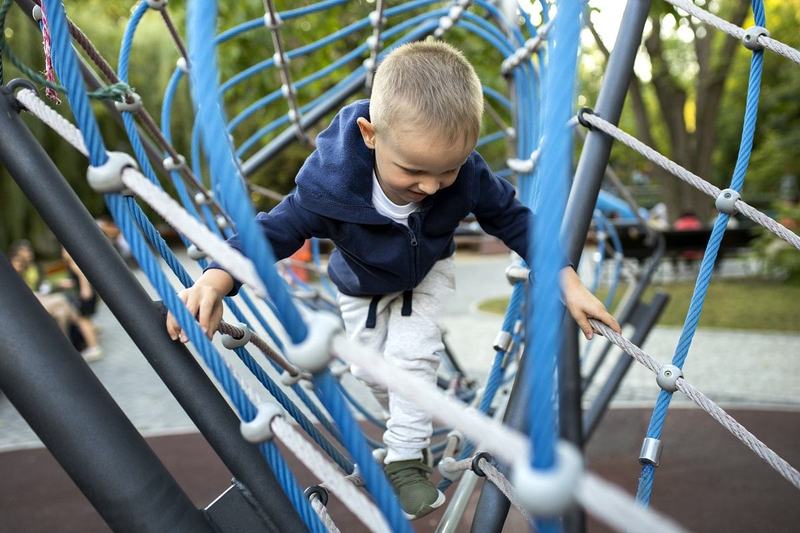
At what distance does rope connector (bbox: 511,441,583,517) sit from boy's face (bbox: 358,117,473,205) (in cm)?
61

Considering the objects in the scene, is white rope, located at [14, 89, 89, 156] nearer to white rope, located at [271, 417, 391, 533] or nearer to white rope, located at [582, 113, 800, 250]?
white rope, located at [271, 417, 391, 533]

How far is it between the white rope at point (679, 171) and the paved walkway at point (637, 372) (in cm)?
246

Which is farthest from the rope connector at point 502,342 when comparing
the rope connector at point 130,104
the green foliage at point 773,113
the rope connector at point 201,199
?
the green foliage at point 773,113

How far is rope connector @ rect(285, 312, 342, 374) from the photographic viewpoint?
28.6 inches

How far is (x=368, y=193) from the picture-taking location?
4.27ft

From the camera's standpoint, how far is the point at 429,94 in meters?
1.09

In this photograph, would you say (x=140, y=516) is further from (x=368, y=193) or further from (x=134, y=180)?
(x=368, y=193)

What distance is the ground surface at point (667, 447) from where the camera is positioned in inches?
96.0

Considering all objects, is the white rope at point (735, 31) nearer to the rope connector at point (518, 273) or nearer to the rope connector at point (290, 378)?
the rope connector at point (518, 273)

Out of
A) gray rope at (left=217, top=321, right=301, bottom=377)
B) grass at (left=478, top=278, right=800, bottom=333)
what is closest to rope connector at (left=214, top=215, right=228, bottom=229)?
gray rope at (left=217, top=321, right=301, bottom=377)

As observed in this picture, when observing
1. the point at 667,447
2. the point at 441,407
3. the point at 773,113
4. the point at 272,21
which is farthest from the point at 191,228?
the point at 773,113

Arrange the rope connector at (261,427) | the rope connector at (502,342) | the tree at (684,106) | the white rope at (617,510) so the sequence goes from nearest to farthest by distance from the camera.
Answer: the white rope at (617,510) → the rope connector at (261,427) → the rope connector at (502,342) → the tree at (684,106)

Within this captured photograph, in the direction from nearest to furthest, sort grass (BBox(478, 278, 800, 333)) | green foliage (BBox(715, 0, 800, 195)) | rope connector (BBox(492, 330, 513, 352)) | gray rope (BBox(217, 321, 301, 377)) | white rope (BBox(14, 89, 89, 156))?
white rope (BBox(14, 89, 89, 156)) → gray rope (BBox(217, 321, 301, 377)) → rope connector (BBox(492, 330, 513, 352)) → grass (BBox(478, 278, 800, 333)) → green foliage (BBox(715, 0, 800, 195))

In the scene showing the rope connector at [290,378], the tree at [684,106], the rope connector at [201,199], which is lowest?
the rope connector at [290,378]
